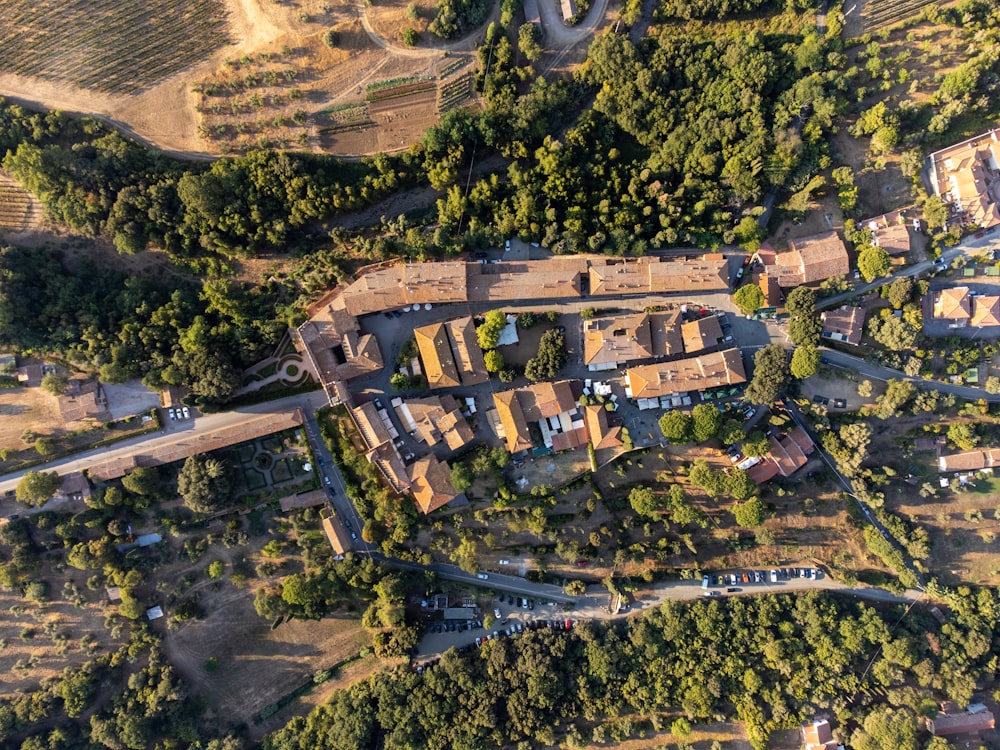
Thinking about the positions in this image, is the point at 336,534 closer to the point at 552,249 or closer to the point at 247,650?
the point at 247,650

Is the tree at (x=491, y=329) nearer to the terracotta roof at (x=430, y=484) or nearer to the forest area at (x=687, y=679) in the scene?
the terracotta roof at (x=430, y=484)

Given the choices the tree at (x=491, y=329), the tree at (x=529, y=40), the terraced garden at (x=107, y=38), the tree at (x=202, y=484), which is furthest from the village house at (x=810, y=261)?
the terraced garden at (x=107, y=38)

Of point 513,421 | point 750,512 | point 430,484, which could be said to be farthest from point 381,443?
point 750,512

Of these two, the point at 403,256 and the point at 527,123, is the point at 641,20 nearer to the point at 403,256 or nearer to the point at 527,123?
the point at 527,123

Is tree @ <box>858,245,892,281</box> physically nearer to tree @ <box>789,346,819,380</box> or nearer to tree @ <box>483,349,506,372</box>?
tree @ <box>789,346,819,380</box>

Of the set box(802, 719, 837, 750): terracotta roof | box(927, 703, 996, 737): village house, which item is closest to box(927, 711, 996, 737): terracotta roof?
box(927, 703, 996, 737): village house
